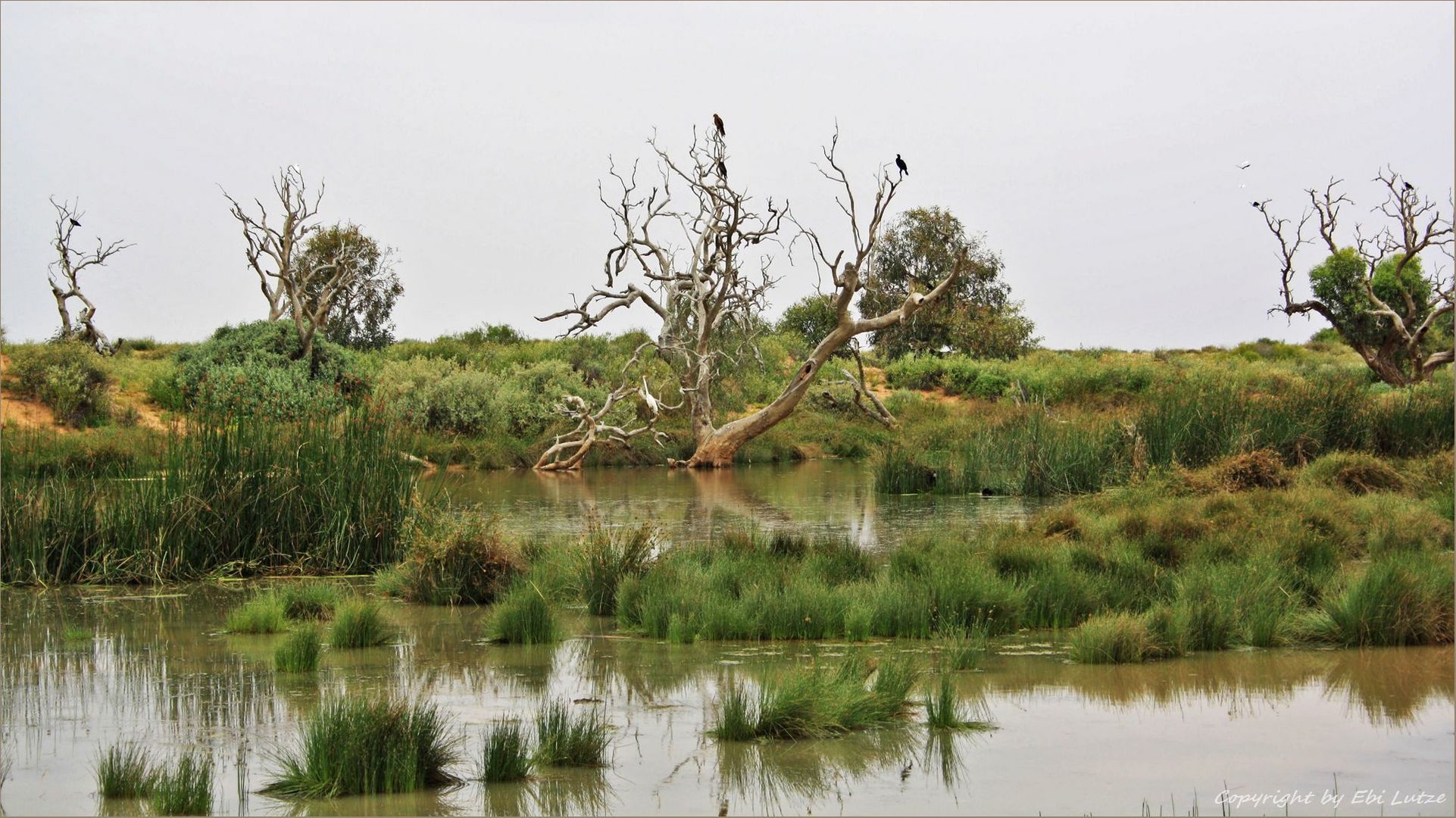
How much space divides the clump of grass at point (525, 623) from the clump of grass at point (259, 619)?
5.40 feet

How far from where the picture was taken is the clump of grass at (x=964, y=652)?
26.6 ft

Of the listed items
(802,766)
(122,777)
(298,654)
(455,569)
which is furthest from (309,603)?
(802,766)

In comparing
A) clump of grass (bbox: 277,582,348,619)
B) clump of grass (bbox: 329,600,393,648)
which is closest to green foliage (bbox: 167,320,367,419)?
clump of grass (bbox: 277,582,348,619)

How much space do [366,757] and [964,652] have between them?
393cm

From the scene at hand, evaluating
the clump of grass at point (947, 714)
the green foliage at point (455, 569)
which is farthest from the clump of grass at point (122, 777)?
the green foliage at point (455, 569)

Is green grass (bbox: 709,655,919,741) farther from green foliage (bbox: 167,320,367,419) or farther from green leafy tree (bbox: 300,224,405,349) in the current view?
green leafy tree (bbox: 300,224,405,349)

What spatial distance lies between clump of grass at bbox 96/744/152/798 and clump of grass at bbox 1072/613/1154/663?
18.2ft

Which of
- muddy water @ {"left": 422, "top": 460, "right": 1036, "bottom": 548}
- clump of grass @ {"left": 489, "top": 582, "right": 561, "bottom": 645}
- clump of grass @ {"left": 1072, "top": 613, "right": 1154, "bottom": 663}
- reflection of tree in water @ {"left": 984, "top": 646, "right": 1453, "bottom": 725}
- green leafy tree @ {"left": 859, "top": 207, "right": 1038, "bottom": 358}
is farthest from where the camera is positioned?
green leafy tree @ {"left": 859, "top": 207, "right": 1038, "bottom": 358}

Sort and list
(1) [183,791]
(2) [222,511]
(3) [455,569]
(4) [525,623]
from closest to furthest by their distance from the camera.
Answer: (1) [183,791], (4) [525,623], (3) [455,569], (2) [222,511]

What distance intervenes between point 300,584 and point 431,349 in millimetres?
31204

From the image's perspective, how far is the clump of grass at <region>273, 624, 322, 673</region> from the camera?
8.06 meters

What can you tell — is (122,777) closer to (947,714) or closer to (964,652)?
(947,714)

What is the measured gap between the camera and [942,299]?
5044 cm

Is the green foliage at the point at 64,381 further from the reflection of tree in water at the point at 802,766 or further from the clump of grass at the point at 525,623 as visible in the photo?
the reflection of tree in water at the point at 802,766
